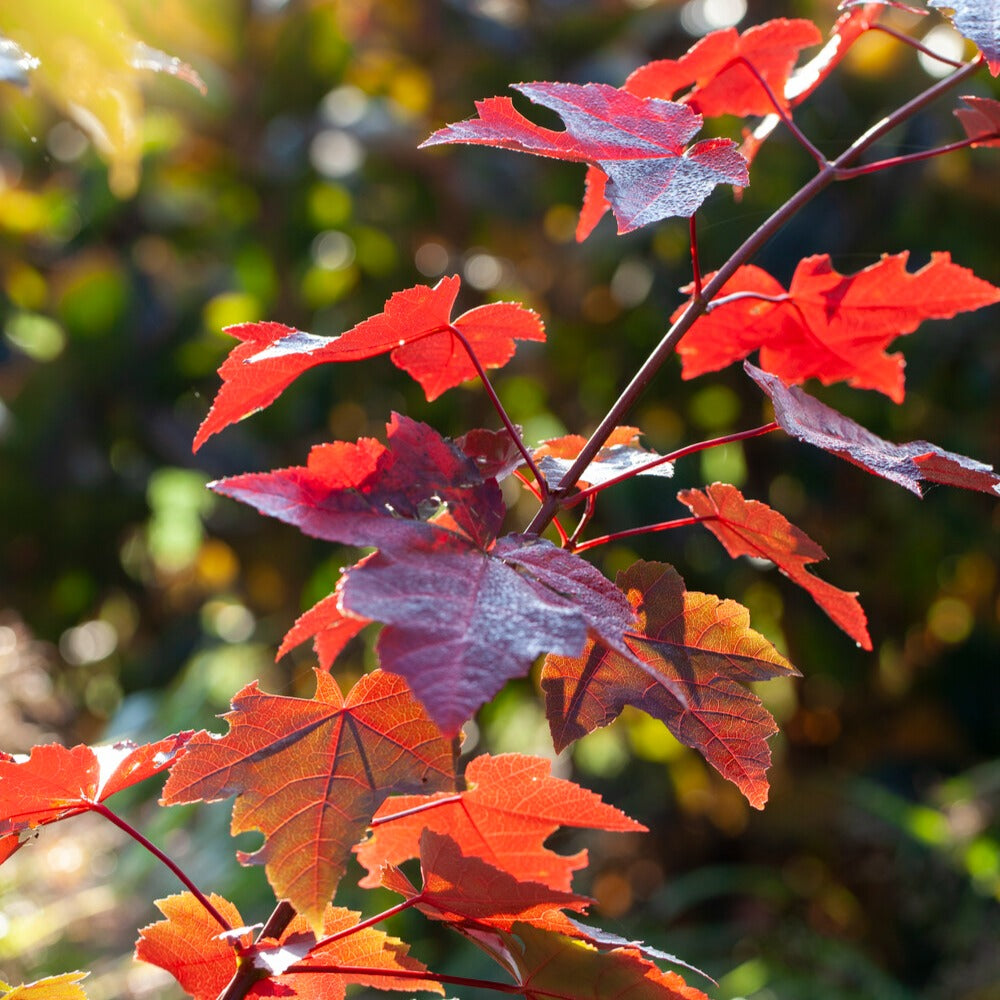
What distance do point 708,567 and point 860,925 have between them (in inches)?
30.6

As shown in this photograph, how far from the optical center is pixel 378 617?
0.24 meters

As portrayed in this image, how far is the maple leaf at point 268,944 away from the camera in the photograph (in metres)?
0.34

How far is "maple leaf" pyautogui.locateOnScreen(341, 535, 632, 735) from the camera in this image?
23 cm

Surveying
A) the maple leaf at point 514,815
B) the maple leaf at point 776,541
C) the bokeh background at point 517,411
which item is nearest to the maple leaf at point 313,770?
the maple leaf at point 514,815

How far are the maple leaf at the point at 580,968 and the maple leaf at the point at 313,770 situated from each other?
7cm

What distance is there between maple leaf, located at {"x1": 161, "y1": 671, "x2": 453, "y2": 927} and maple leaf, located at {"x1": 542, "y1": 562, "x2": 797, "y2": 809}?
0.05m

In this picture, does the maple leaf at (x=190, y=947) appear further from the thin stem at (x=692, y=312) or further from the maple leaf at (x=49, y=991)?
the thin stem at (x=692, y=312)

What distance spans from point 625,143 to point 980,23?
14cm

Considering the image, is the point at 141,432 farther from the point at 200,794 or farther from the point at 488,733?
the point at 200,794

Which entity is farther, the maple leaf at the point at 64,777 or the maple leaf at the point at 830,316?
the maple leaf at the point at 830,316

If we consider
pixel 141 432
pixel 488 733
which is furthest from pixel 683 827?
pixel 141 432

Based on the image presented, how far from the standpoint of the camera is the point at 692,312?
0.39 m

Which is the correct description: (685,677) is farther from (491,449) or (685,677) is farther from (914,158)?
(914,158)

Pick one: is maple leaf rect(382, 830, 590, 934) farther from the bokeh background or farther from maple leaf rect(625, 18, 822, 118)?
the bokeh background
